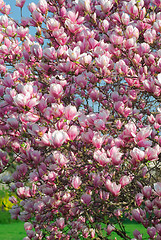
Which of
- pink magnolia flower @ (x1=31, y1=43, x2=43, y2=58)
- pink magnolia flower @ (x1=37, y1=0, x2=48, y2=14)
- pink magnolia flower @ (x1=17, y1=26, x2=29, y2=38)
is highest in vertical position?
pink magnolia flower @ (x1=37, y1=0, x2=48, y2=14)

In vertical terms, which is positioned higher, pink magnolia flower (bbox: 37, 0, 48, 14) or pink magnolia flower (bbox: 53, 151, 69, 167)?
pink magnolia flower (bbox: 37, 0, 48, 14)

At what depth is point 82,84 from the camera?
8.43 ft

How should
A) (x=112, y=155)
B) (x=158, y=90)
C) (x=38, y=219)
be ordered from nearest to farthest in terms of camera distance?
1. (x=112, y=155)
2. (x=158, y=90)
3. (x=38, y=219)

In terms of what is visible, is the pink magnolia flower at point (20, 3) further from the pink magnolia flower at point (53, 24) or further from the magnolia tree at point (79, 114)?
the pink magnolia flower at point (53, 24)

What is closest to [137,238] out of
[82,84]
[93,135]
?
[93,135]

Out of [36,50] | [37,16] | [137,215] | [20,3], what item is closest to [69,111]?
[36,50]

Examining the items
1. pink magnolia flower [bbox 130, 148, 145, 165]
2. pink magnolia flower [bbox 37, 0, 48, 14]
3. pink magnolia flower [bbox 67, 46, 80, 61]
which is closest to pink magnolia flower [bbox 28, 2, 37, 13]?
pink magnolia flower [bbox 37, 0, 48, 14]

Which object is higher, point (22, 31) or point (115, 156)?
point (22, 31)

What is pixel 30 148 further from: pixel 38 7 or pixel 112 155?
pixel 38 7

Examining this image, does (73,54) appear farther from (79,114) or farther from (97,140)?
(97,140)

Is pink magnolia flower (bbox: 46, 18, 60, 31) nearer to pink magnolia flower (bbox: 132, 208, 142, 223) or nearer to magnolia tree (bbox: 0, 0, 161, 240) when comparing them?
magnolia tree (bbox: 0, 0, 161, 240)

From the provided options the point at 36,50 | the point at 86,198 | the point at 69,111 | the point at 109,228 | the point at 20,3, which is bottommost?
the point at 109,228

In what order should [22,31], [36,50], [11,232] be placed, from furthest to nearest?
[11,232], [22,31], [36,50]

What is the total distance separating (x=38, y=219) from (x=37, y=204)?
40 centimetres
